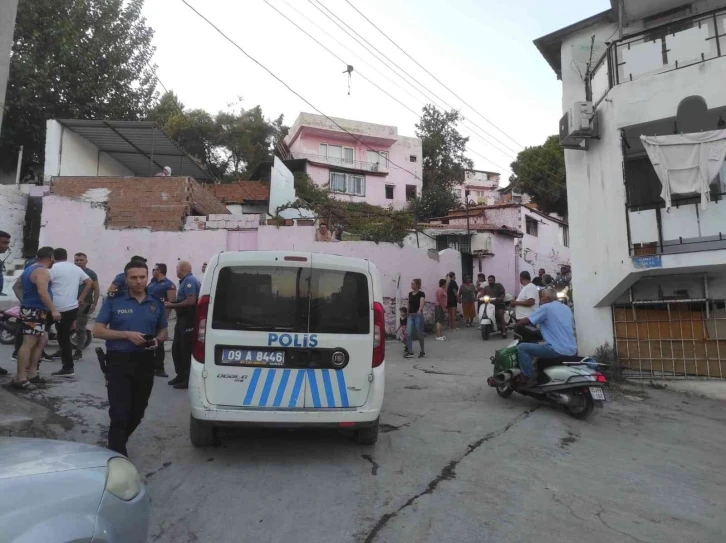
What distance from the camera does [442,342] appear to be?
13.3 m

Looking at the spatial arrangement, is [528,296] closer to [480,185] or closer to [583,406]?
[583,406]

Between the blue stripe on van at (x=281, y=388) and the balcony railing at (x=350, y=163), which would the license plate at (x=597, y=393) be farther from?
the balcony railing at (x=350, y=163)

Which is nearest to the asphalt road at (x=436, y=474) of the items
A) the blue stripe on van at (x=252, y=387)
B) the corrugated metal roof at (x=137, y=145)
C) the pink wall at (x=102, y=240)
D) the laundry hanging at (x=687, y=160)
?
the blue stripe on van at (x=252, y=387)

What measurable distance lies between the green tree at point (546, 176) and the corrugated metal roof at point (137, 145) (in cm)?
2245

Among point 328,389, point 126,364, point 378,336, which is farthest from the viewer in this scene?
point 378,336

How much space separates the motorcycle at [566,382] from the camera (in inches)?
243

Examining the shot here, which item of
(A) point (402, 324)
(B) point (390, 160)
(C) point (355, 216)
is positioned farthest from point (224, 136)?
(A) point (402, 324)

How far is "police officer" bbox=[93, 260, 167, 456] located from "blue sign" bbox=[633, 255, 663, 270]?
7892mm

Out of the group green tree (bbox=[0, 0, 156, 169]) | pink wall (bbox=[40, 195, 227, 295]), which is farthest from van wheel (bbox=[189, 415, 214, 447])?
green tree (bbox=[0, 0, 156, 169])

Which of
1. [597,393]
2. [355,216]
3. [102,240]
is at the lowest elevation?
[597,393]

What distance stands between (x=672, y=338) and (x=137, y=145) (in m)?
16.9

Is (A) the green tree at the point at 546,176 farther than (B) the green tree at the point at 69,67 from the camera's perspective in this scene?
Yes

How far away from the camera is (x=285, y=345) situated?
445 cm

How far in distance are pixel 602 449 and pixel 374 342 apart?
9.34 feet
